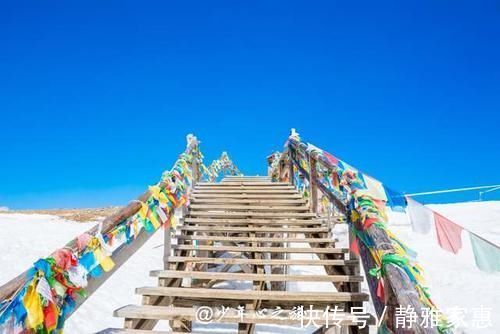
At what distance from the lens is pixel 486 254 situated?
3.27 m

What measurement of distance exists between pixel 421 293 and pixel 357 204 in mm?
1456

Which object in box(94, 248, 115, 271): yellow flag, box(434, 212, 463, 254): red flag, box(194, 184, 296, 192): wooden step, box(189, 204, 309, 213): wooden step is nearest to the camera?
box(94, 248, 115, 271): yellow flag

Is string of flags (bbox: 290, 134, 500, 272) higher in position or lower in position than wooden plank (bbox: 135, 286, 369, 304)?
higher

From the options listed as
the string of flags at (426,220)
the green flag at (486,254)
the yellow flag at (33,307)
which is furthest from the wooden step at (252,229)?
the yellow flag at (33,307)

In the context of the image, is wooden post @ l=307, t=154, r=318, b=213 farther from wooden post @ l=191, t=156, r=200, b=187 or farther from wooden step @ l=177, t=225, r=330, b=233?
wooden post @ l=191, t=156, r=200, b=187

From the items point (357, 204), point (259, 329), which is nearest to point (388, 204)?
point (357, 204)

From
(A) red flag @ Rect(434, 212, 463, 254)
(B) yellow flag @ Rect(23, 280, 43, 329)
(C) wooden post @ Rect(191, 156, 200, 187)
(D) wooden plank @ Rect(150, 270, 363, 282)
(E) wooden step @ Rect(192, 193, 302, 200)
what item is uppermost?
(C) wooden post @ Rect(191, 156, 200, 187)

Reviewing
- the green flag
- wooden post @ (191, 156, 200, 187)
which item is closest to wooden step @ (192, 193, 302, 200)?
wooden post @ (191, 156, 200, 187)

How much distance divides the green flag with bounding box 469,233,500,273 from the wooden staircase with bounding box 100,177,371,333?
3.89ft

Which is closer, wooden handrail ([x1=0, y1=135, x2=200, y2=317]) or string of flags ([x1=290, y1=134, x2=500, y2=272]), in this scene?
wooden handrail ([x1=0, y1=135, x2=200, y2=317])

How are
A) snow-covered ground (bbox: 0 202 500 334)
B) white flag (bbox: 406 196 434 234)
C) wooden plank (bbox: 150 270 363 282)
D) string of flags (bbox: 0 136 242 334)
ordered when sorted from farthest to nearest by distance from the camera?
snow-covered ground (bbox: 0 202 500 334)
wooden plank (bbox: 150 270 363 282)
white flag (bbox: 406 196 434 234)
string of flags (bbox: 0 136 242 334)

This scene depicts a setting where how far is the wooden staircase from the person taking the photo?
128 inches

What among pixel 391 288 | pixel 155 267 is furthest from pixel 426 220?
pixel 155 267

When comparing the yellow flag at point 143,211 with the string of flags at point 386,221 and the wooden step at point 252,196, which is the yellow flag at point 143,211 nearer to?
the string of flags at point 386,221
